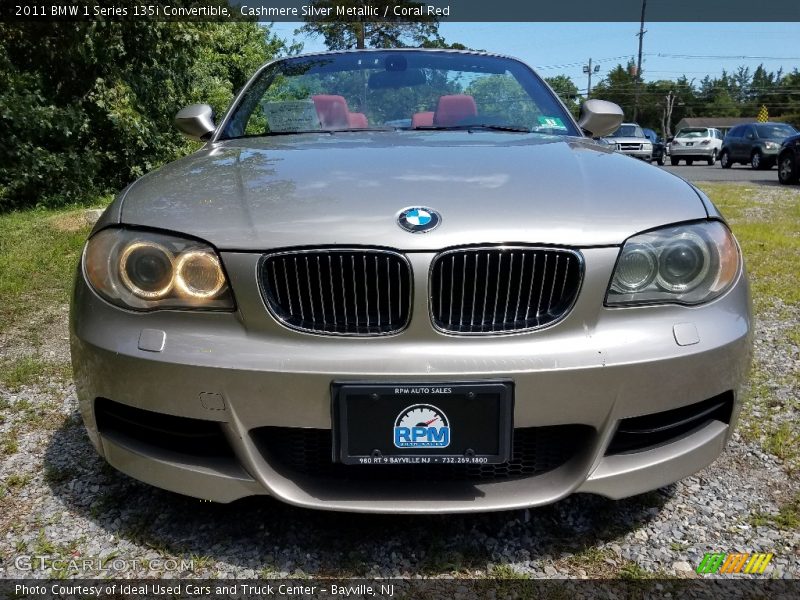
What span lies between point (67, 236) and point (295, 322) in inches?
228

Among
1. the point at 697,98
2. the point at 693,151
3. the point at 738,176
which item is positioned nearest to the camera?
the point at 738,176

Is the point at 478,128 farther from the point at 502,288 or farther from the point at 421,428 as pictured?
the point at 421,428

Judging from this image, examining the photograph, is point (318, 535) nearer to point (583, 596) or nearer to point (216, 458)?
point (216, 458)

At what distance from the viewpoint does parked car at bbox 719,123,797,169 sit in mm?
20594

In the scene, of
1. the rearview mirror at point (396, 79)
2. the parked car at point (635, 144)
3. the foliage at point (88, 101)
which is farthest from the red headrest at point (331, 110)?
the parked car at point (635, 144)

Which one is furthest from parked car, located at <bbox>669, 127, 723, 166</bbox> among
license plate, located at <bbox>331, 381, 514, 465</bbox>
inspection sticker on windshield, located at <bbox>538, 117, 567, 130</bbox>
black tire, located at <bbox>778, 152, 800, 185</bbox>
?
license plate, located at <bbox>331, 381, 514, 465</bbox>

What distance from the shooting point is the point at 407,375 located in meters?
1.56

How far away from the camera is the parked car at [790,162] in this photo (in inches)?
554

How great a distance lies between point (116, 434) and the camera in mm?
1831

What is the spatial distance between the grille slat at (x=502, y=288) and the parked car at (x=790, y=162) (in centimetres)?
1485

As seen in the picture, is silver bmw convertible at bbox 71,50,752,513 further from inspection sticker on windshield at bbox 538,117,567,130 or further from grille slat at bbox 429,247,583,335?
inspection sticker on windshield at bbox 538,117,567,130

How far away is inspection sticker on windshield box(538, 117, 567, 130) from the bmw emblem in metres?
1.39

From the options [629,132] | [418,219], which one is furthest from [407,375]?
[629,132]

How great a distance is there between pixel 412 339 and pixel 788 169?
50.6 feet
